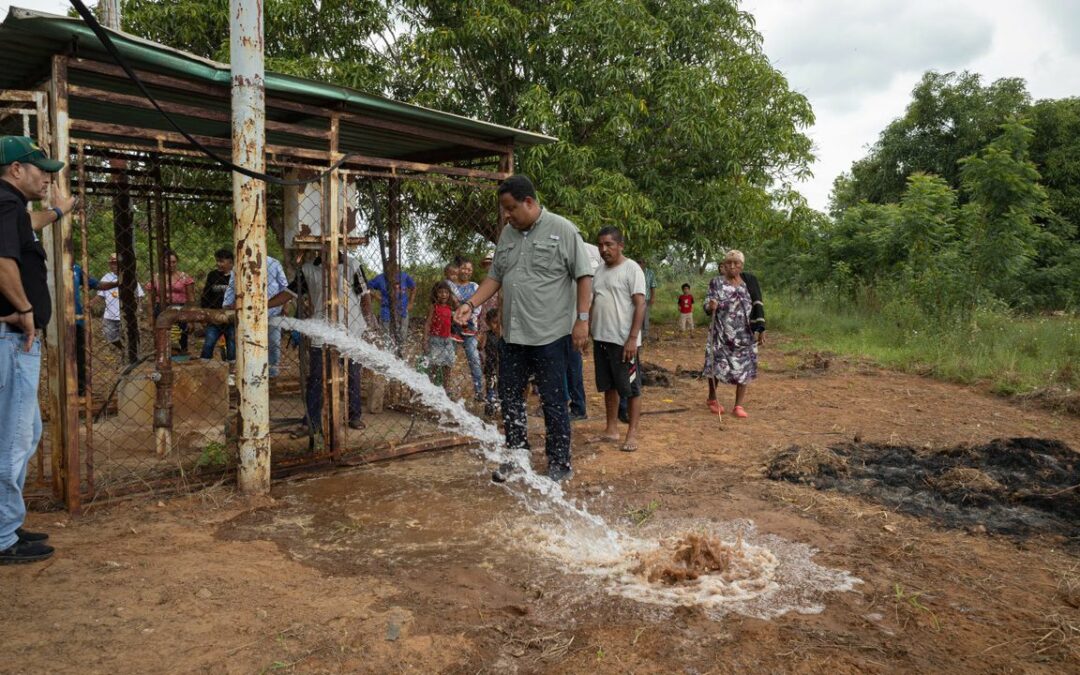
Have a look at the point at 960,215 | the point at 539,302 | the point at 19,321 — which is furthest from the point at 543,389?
the point at 960,215

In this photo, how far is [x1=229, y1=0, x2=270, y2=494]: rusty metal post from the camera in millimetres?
4078

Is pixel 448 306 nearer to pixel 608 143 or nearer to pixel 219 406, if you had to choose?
pixel 219 406

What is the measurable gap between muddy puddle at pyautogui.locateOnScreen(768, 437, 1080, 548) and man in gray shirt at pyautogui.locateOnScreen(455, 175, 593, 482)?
1.75 metres

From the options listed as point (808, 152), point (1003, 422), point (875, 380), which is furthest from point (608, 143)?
point (1003, 422)

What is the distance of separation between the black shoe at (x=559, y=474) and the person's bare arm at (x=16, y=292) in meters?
3.04

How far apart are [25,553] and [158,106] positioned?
2275 millimetres

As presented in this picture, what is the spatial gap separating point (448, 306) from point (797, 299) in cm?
1387

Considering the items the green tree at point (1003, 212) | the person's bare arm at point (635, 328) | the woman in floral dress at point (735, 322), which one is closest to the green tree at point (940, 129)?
the green tree at point (1003, 212)

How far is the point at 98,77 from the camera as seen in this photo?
14.4ft

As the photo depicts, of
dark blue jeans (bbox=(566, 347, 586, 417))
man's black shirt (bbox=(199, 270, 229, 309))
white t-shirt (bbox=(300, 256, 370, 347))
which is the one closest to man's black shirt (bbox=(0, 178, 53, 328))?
white t-shirt (bbox=(300, 256, 370, 347))

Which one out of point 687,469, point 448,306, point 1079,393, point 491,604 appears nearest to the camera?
point 491,604

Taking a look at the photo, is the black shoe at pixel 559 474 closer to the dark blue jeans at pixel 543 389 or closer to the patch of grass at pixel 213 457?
the dark blue jeans at pixel 543 389

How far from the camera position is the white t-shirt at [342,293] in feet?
17.7

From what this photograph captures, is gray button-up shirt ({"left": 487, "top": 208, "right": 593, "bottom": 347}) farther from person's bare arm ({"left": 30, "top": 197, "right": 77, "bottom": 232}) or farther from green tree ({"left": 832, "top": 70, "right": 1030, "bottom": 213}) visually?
green tree ({"left": 832, "top": 70, "right": 1030, "bottom": 213})
